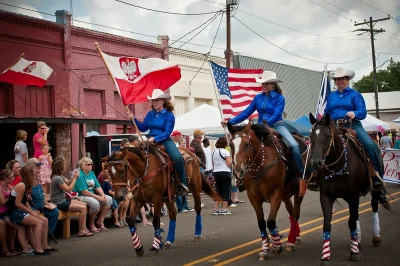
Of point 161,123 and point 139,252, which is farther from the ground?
point 161,123

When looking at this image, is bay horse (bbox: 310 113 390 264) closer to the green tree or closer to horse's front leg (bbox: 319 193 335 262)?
horse's front leg (bbox: 319 193 335 262)

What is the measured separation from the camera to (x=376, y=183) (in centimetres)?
947

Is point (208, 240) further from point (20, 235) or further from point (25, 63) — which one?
point (25, 63)

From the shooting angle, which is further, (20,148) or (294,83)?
(294,83)

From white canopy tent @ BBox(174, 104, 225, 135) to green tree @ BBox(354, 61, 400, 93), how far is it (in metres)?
83.7

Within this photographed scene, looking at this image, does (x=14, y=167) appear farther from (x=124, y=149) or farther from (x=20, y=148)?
(x=20, y=148)

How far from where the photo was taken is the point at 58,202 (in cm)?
1293

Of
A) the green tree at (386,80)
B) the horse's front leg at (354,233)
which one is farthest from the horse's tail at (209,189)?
the green tree at (386,80)

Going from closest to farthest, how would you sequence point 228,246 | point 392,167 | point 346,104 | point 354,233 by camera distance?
1. point 354,233
2. point 346,104
3. point 228,246
4. point 392,167

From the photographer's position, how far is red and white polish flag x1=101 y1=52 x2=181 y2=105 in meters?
11.9

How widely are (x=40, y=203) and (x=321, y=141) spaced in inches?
235

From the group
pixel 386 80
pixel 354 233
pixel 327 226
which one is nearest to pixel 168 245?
pixel 327 226

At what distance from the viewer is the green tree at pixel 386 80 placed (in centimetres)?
10306

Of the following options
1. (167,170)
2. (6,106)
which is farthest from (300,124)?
(167,170)
